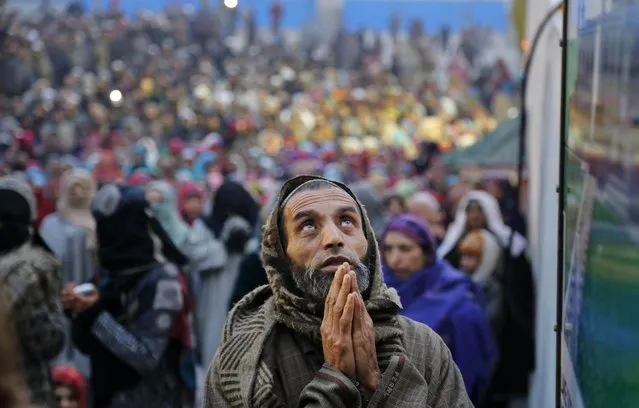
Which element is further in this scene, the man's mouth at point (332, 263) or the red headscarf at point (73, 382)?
the red headscarf at point (73, 382)

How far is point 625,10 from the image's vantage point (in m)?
2.97

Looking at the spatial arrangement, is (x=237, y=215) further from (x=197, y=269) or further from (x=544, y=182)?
(x=544, y=182)

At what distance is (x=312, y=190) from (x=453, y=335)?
9.50 feet

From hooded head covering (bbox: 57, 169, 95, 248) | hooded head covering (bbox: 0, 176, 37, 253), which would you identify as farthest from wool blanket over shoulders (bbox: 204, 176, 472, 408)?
hooded head covering (bbox: 57, 169, 95, 248)

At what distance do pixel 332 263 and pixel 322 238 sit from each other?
8 centimetres

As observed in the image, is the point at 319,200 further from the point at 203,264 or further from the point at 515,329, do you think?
the point at 203,264

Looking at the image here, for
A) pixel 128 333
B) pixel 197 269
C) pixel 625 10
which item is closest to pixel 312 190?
pixel 625 10

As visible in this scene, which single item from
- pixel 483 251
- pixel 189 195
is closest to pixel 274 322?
pixel 483 251

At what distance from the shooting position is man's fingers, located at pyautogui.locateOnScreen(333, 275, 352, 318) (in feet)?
12.0

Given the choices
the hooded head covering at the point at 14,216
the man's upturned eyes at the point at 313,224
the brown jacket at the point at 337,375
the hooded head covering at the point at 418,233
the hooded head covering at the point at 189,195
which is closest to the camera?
the brown jacket at the point at 337,375

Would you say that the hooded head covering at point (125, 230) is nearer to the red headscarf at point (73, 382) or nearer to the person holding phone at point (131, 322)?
the person holding phone at point (131, 322)

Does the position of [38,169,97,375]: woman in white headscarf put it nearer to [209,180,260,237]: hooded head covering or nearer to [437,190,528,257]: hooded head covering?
[209,180,260,237]: hooded head covering

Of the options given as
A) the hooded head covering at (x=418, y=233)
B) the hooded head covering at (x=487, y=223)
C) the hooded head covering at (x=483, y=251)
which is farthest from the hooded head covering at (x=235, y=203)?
the hooded head covering at (x=418, y=233)

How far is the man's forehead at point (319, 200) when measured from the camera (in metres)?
3.96
